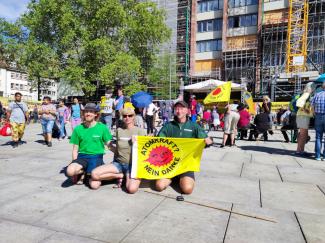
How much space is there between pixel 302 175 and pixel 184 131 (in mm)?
2939

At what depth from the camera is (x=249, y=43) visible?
3769 cm

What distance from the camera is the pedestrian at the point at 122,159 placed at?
Answer: 15.1 feet

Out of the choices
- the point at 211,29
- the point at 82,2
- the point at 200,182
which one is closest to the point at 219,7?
the point at 211,29

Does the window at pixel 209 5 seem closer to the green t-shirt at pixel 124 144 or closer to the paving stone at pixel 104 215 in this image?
the green t-shirt at pixel 124 144

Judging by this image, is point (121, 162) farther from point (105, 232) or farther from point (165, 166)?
point (105, 232)

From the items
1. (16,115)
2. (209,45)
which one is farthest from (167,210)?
(209,45)

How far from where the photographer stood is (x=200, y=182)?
5391mm

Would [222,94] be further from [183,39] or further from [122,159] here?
[183,39]

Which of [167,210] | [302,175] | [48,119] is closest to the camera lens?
[167,210]

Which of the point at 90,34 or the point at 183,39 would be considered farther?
the point at 183,39

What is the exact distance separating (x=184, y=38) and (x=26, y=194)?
42.5 meters

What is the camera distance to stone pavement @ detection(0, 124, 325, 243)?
3186 millimetres

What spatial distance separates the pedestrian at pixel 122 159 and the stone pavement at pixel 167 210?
20 centimetres

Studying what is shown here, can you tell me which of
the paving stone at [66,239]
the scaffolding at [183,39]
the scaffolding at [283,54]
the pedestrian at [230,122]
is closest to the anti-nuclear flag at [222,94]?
the pedestrian at [230,122]
